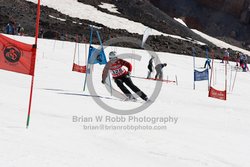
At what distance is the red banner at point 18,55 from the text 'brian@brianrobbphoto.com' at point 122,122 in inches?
56.1

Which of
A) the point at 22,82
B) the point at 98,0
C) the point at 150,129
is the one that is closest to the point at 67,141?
the point at 150,129

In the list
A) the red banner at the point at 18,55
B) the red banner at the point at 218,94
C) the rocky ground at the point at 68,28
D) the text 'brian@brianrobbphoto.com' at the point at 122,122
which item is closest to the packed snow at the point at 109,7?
the rocky ground at the point at 68,28

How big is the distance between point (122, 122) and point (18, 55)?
251 cm

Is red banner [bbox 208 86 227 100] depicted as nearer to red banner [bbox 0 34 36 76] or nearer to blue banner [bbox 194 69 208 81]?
blue banner [bbox 194 69 208 81]

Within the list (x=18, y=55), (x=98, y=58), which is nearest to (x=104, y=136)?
(x=18, y=55)

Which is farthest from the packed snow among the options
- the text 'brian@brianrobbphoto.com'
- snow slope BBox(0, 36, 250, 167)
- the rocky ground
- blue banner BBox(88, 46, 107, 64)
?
the text 'brian@brianrobbphoto.com'

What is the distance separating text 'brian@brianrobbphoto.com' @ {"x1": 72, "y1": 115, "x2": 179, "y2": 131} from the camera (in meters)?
7.14

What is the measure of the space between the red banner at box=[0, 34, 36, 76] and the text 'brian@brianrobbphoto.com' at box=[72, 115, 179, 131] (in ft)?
4.67

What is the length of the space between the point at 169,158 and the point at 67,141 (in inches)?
62.0

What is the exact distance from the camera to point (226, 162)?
19.6ft

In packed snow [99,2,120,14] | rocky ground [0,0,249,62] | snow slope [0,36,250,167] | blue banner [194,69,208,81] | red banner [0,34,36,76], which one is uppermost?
packed snow [99,2,120,14]

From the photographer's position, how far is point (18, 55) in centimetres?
653

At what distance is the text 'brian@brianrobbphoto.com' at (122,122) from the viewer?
7136mm

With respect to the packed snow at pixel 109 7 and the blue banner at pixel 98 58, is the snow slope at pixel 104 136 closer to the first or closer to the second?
the blue banner at pixel 98 58
